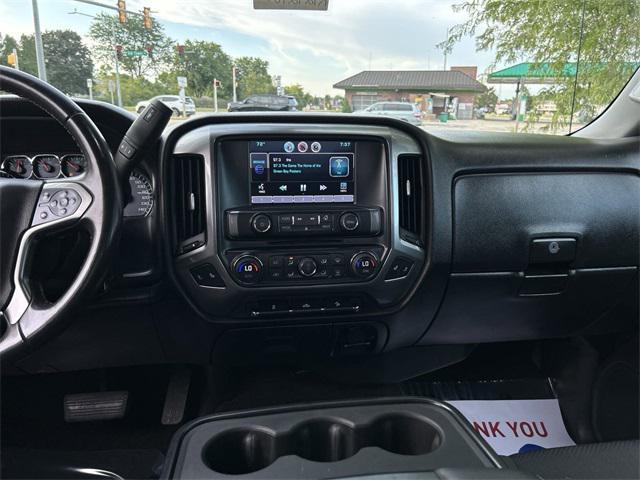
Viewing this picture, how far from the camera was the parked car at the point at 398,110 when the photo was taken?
1748 mm

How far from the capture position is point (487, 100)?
191cm

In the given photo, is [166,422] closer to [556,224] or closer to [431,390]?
[431,390]

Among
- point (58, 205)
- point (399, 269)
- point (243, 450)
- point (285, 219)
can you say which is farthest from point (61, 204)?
point (399, 269)

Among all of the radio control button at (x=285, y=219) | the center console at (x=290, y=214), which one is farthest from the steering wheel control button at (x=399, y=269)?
the radio control button at (x=285, y=219)

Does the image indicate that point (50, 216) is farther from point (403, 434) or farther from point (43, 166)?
point (403, 434)

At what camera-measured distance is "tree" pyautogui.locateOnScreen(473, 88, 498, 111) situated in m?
1.91

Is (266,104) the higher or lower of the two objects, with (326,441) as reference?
higher

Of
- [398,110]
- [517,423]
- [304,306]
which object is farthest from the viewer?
[517,423]

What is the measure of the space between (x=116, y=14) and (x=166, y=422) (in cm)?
154

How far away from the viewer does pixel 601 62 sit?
1.96 m

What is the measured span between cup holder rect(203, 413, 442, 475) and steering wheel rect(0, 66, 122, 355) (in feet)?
1.59

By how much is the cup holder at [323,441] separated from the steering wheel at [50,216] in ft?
2.00

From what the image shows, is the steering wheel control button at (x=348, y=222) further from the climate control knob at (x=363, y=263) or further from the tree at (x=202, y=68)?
the tree at (x=202, y=68)

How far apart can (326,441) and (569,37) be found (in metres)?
1.71
